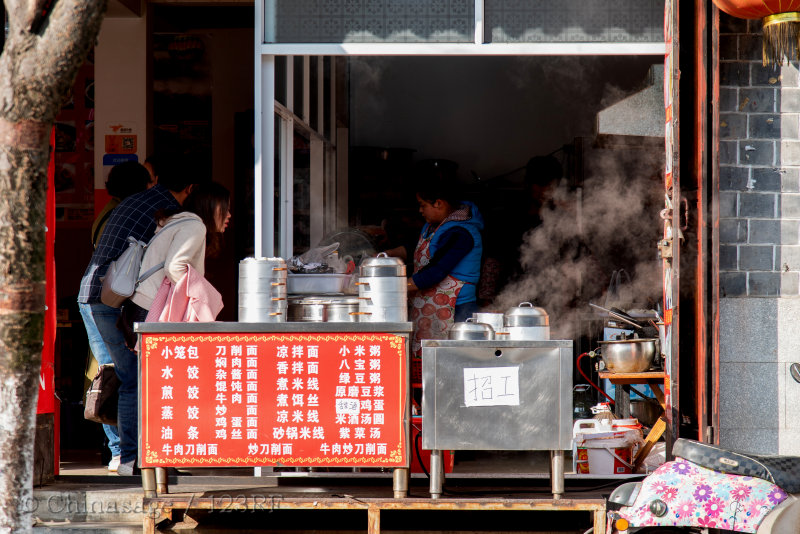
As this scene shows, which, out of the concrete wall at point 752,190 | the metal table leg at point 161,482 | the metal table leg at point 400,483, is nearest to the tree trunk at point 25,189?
the metal table leg at point 161,482

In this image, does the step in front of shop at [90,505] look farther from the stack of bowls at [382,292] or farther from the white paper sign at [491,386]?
the white paper sign at [491,386]

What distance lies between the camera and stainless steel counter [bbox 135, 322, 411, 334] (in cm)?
491

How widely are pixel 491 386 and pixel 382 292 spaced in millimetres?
783

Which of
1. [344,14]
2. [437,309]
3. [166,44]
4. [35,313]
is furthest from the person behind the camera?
[166,44]

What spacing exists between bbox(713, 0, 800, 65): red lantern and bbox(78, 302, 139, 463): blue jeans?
4057 mm

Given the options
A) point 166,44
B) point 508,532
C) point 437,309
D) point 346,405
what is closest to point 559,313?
point 437,309

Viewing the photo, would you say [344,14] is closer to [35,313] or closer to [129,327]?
[129,327]

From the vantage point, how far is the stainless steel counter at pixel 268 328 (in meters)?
4.91

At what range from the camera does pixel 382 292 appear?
16.6ft

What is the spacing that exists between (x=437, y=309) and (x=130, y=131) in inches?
145

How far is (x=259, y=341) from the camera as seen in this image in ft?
16.2

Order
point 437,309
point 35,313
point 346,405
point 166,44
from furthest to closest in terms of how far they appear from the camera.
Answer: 1. point 166,44
2. point 437,309
3. point 346,405
4. point 35,313

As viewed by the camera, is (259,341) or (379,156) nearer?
(259,341)

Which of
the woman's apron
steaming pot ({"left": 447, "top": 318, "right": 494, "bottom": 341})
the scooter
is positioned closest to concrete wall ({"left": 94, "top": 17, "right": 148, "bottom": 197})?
the woman's apron
